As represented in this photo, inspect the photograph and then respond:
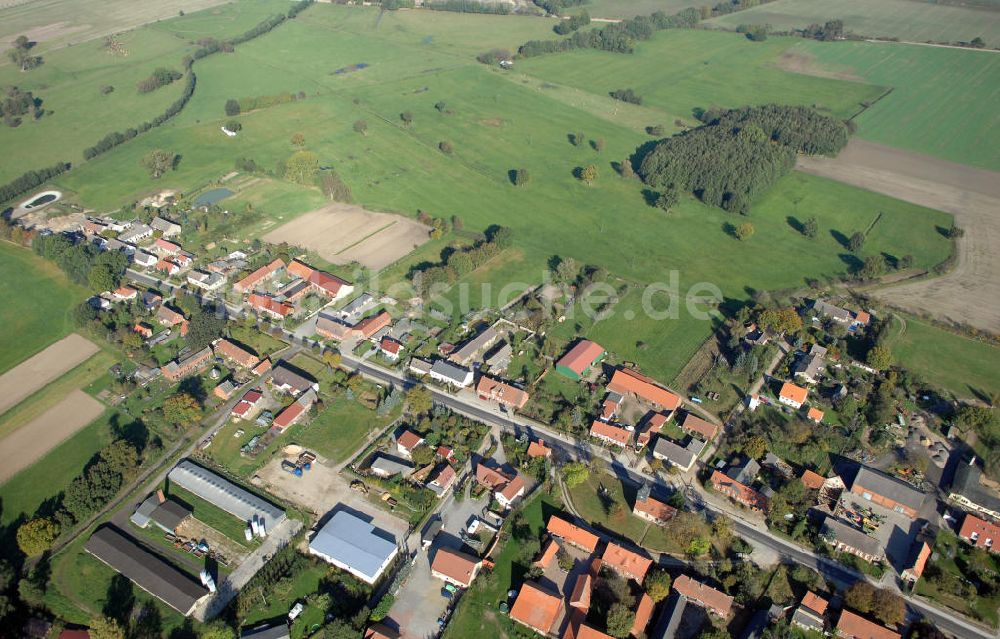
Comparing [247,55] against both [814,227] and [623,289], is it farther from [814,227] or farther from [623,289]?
[814,227]

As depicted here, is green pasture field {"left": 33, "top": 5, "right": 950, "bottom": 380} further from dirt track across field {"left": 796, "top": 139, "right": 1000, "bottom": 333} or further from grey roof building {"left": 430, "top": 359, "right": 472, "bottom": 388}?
grey roof building {"left": 430, "top": 359, "right": 472, "bottom": 388}

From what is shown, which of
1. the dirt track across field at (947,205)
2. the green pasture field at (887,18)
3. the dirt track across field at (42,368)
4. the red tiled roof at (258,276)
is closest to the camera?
the dirt track across field at (42,368)

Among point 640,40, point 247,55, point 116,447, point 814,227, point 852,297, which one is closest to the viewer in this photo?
point 116,447

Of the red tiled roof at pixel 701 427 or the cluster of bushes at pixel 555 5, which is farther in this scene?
the cluster of bushes at pixel 555 5

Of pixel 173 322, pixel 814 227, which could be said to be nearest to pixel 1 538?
pixel 173 322

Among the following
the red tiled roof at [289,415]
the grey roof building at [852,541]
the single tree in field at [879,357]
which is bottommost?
the grey roof building at [852,541]

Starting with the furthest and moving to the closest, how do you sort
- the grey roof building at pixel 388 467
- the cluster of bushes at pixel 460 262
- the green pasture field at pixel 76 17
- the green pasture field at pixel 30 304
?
the green pasture field at pixel 76 17 < the cluster of bushes at pixel 460 262 < the green pasture field at pixel 30 304 < the grey roof building at pixel 388 467

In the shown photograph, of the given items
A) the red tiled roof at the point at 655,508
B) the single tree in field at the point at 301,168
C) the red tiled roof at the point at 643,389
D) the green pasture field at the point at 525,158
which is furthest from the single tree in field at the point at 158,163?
the red tiled roof at the point at 655,508

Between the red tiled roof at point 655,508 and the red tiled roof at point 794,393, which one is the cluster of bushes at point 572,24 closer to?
the red tiled roof at point 794,393

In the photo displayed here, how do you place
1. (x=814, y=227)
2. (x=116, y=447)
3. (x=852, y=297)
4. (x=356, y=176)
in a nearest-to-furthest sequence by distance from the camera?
(x=116, y=447) < (x=852, y=297) < (x=814, y=227) < (x=356, y=176)
